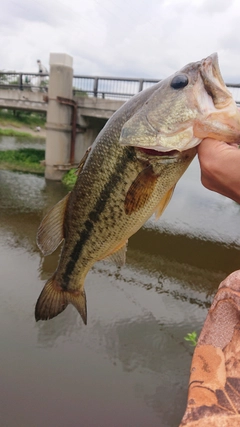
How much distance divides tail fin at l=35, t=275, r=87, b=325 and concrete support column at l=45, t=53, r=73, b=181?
10.8 meters

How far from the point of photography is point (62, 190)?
12.3 meters

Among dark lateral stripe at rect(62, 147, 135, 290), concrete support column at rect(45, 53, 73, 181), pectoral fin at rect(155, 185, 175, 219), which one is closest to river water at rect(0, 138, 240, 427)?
dark lateral stripe at rect(62, 147, 135, 290)

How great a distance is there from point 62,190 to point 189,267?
6592 millimetres

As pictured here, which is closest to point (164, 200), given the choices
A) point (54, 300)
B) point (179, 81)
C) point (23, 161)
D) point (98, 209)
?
point (98, 209)

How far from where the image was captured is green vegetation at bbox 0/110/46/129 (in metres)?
38.5

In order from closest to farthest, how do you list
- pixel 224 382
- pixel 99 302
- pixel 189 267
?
pixel 224 382
pixel 99 302
pixel 189 267

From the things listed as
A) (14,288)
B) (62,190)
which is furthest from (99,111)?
(14,288)

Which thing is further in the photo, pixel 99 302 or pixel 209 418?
pixel 99 302

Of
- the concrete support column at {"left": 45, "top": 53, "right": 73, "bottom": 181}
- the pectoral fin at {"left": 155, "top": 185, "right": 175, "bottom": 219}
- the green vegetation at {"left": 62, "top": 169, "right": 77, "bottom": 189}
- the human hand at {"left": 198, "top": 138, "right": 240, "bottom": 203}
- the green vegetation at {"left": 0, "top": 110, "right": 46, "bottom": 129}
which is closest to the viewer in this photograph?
the human hand at {"left": 198, "top": 138, "right": 240, "bottom": 203}

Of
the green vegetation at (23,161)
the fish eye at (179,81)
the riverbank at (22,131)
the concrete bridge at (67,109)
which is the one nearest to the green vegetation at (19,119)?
the riverbank at (22,131)

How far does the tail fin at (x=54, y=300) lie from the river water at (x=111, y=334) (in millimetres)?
1712

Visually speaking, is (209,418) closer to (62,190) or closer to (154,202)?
(154,202)

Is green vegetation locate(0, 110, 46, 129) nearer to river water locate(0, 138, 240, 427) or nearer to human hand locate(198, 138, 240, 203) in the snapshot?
river water locate(0, 138, 240, 427)

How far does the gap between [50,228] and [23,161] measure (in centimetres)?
1613
